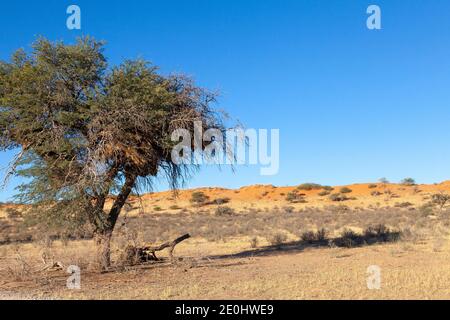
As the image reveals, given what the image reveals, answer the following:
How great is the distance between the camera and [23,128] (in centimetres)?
1509

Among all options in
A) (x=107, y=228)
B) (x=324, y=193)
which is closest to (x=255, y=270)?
(x=107, y=228)

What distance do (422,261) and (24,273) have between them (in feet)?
39.2

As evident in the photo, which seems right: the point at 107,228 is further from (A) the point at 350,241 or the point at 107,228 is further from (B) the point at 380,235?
Answer: (B) the point at 380,235

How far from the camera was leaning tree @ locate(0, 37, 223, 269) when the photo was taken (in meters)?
14.9

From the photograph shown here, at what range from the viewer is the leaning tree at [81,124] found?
14922 millimetres

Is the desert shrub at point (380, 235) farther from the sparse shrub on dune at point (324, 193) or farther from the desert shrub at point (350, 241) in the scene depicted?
the sparse shrub on dune at point (324, 193)

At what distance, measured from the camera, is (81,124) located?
15711mm

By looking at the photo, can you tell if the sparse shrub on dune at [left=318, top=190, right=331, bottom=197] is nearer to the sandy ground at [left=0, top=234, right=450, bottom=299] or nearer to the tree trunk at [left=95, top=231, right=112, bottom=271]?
the sandy ground at [left=0, top=234, right=450, bottom=299]

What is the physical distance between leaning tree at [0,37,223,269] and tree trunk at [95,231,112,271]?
1.2 inches

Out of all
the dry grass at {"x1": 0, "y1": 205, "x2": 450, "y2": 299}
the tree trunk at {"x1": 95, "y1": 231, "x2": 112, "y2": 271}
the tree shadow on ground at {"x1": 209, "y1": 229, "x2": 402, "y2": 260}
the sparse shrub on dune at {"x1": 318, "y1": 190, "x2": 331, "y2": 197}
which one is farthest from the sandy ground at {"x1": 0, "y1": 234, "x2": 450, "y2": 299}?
the sparse shrub on dune at {"x1": 318, "y1": 190, "x2": 331, "y2": 197}

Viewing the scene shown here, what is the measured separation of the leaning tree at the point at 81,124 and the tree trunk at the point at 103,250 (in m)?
0.03

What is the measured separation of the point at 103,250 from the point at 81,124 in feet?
13.0
